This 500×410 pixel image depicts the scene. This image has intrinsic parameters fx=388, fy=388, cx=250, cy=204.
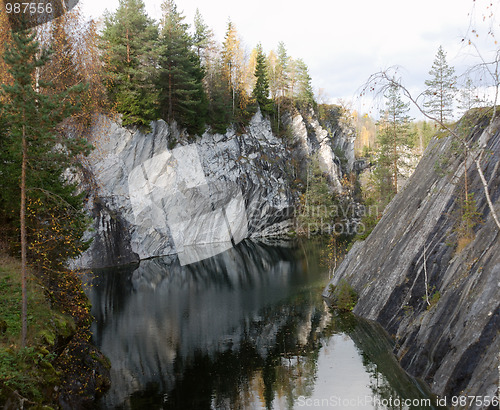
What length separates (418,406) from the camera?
41.0 feet

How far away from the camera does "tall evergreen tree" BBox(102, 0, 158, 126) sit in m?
39.1

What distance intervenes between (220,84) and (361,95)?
160 feet

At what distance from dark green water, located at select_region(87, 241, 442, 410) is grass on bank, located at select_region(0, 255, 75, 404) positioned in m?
2.67

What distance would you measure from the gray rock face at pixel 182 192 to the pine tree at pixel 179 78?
7.68 ft

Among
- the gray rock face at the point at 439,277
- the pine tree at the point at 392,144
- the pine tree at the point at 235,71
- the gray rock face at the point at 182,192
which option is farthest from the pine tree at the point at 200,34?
the gray rock face at the point at 439,277

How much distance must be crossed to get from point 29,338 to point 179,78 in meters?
37.7

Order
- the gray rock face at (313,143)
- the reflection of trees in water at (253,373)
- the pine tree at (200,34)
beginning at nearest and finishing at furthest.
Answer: the reflection of trees in water at (253,373)
the pine tree at (200,34)
the gray rock face at (313,143)

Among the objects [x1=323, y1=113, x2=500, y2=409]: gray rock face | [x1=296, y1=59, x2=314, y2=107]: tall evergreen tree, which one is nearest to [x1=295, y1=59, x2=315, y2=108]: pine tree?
[x1=296, y1=59, x2=314, y2=107]: tall evergreen tree

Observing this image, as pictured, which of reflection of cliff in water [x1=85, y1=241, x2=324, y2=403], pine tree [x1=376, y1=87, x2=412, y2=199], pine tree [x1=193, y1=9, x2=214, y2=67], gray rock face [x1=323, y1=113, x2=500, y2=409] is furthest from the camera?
pine tree [x1=193, y1=9, x2=214, y2=67]

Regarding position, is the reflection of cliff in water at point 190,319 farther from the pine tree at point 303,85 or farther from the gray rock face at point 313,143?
the pine tree at point 303,85

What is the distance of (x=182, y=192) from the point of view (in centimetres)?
4694

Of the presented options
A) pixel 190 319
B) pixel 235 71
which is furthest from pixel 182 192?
pixel 190 319

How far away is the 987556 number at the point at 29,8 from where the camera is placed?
1841 centimetres

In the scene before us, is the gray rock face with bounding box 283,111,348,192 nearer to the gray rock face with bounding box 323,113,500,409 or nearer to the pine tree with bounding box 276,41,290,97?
the pine tree with bounding box 276,41,290,97
